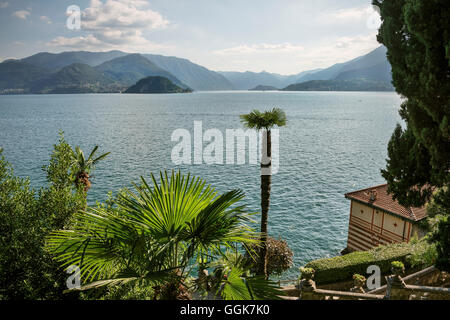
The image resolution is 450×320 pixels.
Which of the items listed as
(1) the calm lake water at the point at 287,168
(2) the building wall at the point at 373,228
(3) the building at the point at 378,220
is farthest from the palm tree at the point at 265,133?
(2) the building wall at the point at 373,228

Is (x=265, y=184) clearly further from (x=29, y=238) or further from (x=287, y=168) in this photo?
(x=287, y=168)

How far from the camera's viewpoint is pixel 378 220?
22234mm

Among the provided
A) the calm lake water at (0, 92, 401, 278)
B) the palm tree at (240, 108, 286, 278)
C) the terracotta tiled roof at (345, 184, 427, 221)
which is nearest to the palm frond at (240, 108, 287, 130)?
the palm tree at (240, 108, 286, 278)

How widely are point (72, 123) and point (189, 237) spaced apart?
104458 mm

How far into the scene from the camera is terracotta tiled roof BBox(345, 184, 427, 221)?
20.1 metres

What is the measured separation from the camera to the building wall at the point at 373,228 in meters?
21.1

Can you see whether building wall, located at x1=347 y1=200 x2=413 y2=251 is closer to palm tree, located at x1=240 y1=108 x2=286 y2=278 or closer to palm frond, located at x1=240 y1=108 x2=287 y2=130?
palm tree, located at x1=240 y1=108 x2=286 y2=278

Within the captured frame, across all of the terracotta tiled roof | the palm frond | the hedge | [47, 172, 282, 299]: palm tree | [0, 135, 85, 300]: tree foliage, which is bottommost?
the hedge

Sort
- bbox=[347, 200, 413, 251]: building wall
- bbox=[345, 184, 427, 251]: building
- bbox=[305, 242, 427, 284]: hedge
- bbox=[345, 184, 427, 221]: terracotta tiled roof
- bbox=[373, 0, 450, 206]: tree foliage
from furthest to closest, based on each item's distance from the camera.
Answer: bbox=[347, 200, 413, 251]: building wall < bbox=[345, 184, 427, 251]: building < bbox=[345, 184, 427, 221]: terracotta tiled roof < bbox=[305, 242, 427, 284]: hedge < bbox=[373, 0, 450, 206]: tree foliage

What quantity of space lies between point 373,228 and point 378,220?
2.68ft

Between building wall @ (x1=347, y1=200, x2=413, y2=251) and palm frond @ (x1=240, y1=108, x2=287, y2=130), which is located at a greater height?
palm frond @ (x1=240, y1=108, x2=287, y2=130)

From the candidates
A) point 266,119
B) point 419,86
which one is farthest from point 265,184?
point 419,86
